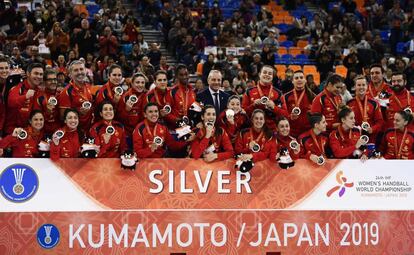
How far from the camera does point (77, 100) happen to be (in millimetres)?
10711

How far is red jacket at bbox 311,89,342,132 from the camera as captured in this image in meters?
11.4

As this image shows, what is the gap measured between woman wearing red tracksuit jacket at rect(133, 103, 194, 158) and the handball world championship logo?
213 centimetres

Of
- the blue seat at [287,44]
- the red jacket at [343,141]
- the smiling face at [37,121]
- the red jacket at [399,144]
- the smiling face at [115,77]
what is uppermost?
the smiling face at [115,77]

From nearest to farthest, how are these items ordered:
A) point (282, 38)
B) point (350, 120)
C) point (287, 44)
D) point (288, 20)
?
point (350, 120) → point (287, 44) → point (282, 38) → point (288, 20)

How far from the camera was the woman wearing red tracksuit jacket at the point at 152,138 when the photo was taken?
32.4 feet

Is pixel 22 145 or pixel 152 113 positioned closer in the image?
pixel 22 145

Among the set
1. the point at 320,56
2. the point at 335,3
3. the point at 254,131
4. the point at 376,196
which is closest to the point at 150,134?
the point at 254,131

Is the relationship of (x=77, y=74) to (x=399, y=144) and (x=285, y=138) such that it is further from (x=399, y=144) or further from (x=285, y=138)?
(x=399, y=144)

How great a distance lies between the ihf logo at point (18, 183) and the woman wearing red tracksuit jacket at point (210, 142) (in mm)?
2140

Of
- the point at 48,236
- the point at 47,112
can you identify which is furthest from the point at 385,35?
the point at 48,236

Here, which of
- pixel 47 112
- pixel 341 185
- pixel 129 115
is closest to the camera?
pixel 341 185

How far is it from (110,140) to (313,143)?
2.88 meters

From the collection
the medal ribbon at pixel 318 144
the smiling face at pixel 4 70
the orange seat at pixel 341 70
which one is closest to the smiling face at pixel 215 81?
the medal ribbon at pixel 318 144

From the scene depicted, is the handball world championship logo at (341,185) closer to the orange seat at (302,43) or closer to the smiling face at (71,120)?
the smiling face at (71,120)
